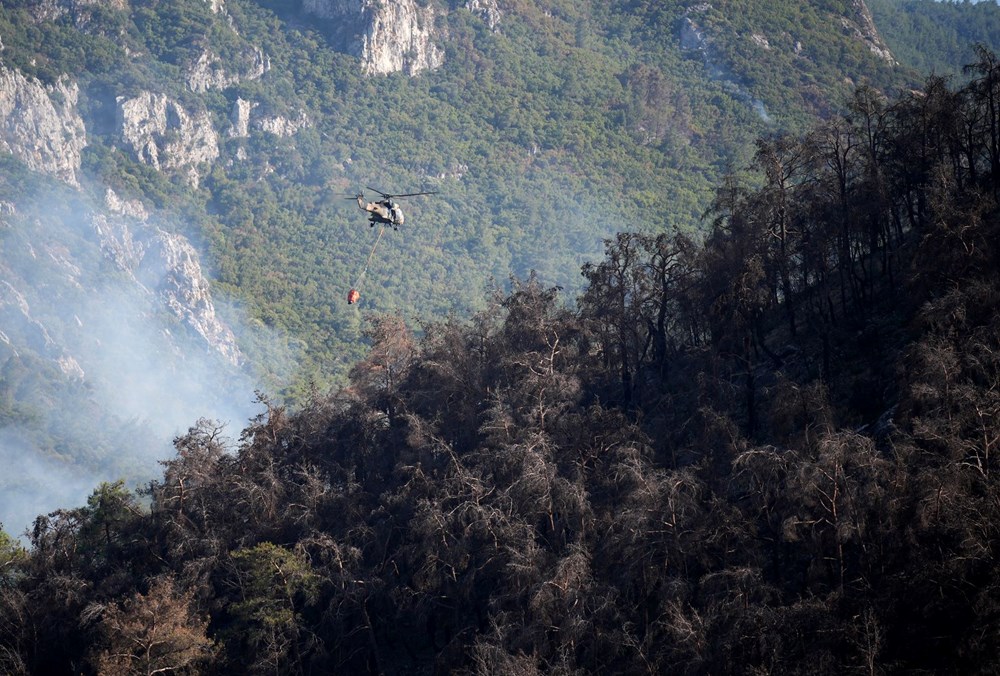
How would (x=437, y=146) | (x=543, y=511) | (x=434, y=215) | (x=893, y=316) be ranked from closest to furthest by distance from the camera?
(x=543, y=511) < (x=893, y=316) < (x=434, y=215) < (x=437, y=146)

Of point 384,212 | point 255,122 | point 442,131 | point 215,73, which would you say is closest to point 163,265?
point 255,122

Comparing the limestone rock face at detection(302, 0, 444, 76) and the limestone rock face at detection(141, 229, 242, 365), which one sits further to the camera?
the limestone rock face at detection(302, 0, 444, 76)

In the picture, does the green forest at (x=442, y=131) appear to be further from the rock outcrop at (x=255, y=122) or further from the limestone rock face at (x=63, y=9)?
the rock outcrop at (x=255, y=122)

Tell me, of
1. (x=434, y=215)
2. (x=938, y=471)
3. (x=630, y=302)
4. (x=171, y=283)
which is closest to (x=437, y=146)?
(x=434, y=215)

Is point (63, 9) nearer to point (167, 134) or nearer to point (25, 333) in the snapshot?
point (167, 134)

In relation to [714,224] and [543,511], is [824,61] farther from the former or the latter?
[543,511]

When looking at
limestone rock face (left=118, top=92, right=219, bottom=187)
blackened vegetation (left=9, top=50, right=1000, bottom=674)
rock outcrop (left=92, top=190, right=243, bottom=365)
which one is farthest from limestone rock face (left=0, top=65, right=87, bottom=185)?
blackened vegetation (left=9, top=50, right=1000, bottom=674)

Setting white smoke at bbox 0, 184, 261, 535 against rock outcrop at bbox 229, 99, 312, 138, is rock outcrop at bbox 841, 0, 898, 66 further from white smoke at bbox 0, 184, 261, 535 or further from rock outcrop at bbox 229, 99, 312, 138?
white smoke at bbox 0, 184, 261, 535
